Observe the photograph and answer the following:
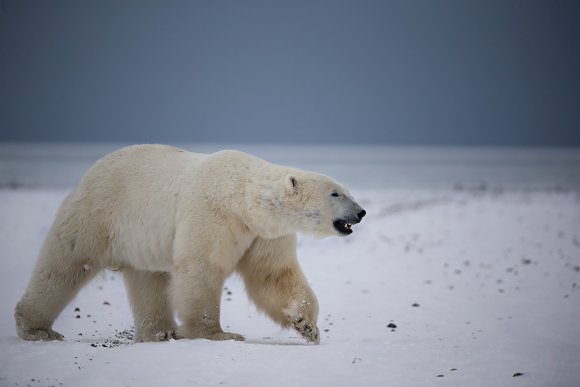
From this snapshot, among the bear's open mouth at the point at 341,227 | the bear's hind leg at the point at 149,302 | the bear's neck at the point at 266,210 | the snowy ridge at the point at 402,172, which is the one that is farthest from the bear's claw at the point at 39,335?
the snowy ridge at the point at 402,172

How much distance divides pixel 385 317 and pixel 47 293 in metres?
2.74

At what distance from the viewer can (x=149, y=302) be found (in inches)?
236

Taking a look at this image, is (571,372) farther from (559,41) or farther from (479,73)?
(559,41)

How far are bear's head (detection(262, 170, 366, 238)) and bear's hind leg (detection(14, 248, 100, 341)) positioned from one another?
1528 mm

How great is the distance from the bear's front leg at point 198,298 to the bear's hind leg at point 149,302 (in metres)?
0.75

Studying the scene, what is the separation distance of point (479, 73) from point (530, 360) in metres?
176

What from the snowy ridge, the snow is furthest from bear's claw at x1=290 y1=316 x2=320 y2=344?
the snowy ridge

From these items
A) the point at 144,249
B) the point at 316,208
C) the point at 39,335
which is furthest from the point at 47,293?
the point at 316,208

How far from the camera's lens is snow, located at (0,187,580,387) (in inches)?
175

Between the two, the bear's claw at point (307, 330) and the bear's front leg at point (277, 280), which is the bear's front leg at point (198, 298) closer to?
the bear's front leg at point (277, 280)

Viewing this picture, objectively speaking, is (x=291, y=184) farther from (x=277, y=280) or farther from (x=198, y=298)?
(x=198, y=298)

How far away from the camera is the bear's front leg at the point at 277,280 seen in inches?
216

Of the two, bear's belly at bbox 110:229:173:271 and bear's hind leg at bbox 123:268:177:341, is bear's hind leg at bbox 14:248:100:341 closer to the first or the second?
bear's belly at bbox 110:229:173:271

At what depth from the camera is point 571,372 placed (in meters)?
4.45
